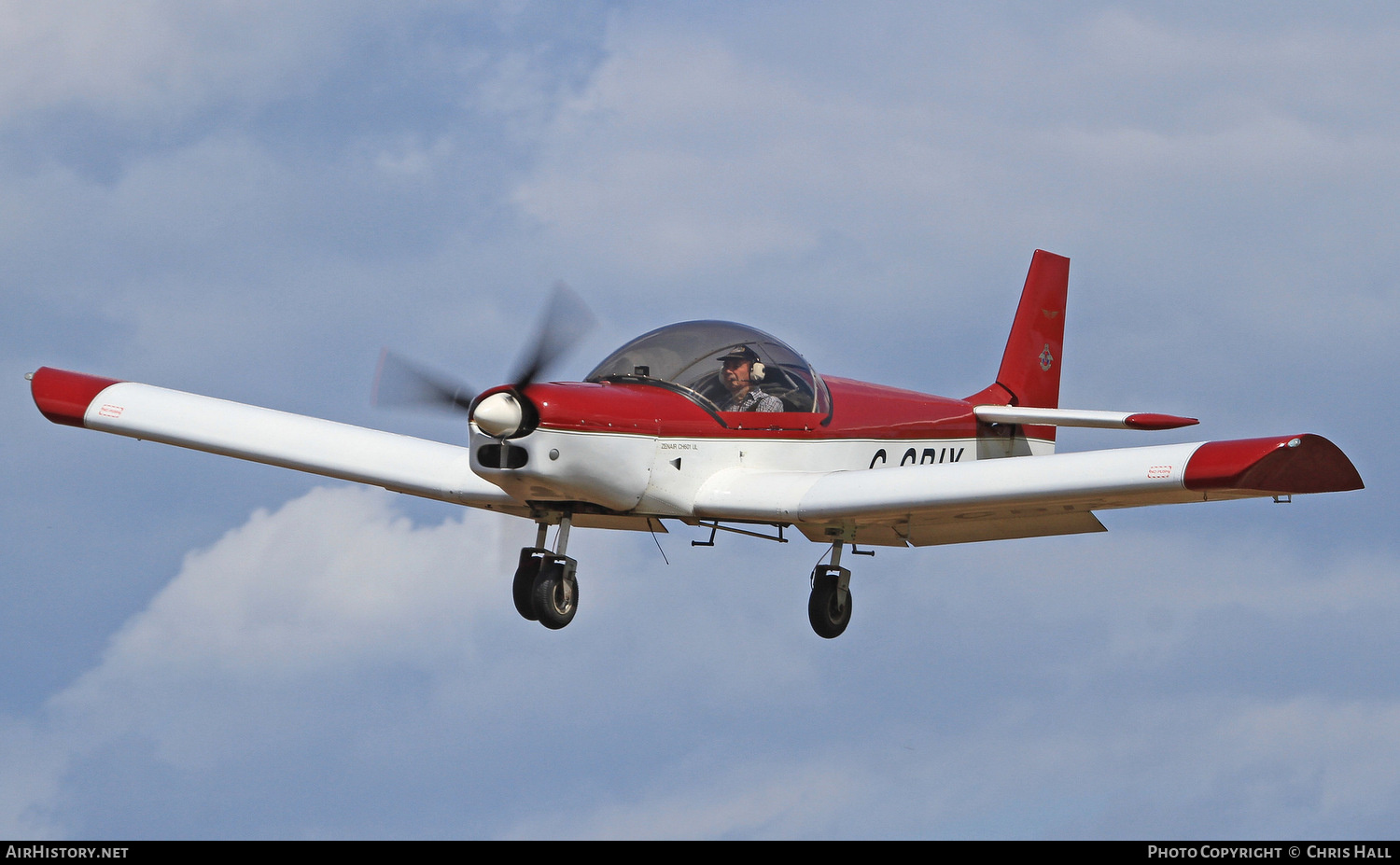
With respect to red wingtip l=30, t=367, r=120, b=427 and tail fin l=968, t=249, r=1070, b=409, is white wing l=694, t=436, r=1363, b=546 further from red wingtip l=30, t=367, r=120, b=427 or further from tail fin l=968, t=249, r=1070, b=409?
red wingtip l=30, t=367, r=120, b=427

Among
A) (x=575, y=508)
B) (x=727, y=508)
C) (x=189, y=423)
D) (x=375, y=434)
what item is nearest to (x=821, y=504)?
(x=727, y=508)

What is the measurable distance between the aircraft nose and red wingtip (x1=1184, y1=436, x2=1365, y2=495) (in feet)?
17.7

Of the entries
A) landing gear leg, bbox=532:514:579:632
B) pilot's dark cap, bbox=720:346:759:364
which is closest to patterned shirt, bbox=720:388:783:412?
pilot's dark cap, bbox=720:346:759:364

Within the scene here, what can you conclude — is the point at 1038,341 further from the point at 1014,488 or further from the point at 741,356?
the point at 1014,488

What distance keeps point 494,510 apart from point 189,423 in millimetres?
3710

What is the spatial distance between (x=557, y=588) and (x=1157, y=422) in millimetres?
6923

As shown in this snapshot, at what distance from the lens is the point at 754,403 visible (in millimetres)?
15289

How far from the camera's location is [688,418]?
14.7 meters

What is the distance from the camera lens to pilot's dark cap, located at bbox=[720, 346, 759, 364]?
15.3 meters

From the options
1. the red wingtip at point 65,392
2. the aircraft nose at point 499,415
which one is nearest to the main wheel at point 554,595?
the aircraft nose at point 499,415

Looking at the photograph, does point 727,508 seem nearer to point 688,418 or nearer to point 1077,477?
point 688,418

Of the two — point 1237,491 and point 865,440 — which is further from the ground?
point 865,440

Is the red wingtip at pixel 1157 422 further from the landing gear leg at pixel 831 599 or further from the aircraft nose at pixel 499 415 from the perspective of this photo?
the aircraft nose at pixel 499 415

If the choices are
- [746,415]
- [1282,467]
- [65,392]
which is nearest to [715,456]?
[746,415]
